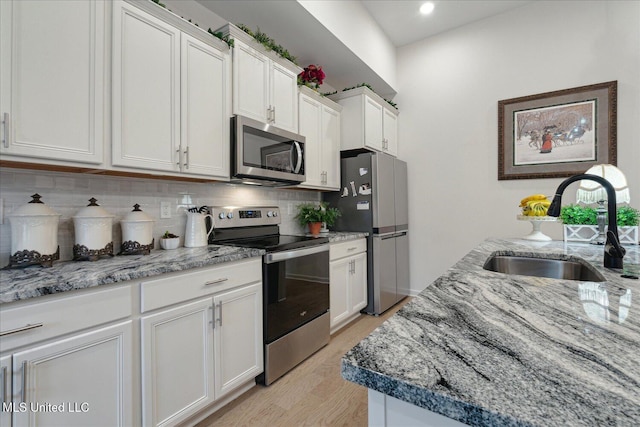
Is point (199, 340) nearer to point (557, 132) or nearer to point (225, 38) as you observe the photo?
point (225, 38)

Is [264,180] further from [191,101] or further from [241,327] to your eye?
[241,327]

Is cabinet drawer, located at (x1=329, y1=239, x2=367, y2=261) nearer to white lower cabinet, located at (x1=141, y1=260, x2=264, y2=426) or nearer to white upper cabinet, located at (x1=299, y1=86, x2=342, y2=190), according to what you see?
white upper cabinet, located at (x1=299, y1=86, x2=342, y2=190)

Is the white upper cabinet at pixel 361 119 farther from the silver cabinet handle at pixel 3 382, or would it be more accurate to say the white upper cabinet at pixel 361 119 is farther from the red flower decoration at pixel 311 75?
the silver cabinet handle at pixel 3 382

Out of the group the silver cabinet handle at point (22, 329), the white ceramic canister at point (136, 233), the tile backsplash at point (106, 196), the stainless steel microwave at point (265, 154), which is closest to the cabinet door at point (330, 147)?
the stainless steel microwave at point (265, 154)

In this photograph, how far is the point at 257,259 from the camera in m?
1.89

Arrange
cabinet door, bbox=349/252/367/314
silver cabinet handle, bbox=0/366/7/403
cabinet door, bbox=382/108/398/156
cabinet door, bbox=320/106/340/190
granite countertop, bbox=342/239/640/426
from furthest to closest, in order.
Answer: cabinet door, bbox=382/108/398/156, cabinet door, bbox=320/106/340/190, cabinet door, bbox=349/252/367/314, silver cabinet handle, bbox=0/366/7/403, granite countertop, bbox=342/239/640/426

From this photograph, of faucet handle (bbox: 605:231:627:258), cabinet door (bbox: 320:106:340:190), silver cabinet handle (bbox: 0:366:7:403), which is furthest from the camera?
cabinet door (bbox: 320:106:340:190)

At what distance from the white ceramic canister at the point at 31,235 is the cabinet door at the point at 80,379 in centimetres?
44

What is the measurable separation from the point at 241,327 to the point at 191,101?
1391 millimetres

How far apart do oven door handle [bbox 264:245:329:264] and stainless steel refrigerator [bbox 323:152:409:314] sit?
88cm

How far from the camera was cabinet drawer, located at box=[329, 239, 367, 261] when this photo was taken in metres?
2.65

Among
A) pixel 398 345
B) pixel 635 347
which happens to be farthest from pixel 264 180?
pixel 635 347

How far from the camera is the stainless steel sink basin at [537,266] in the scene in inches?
58.5

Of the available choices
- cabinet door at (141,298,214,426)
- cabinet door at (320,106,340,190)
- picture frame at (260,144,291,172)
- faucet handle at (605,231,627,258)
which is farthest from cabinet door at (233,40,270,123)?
faucet handle at (605,231,627,258)
